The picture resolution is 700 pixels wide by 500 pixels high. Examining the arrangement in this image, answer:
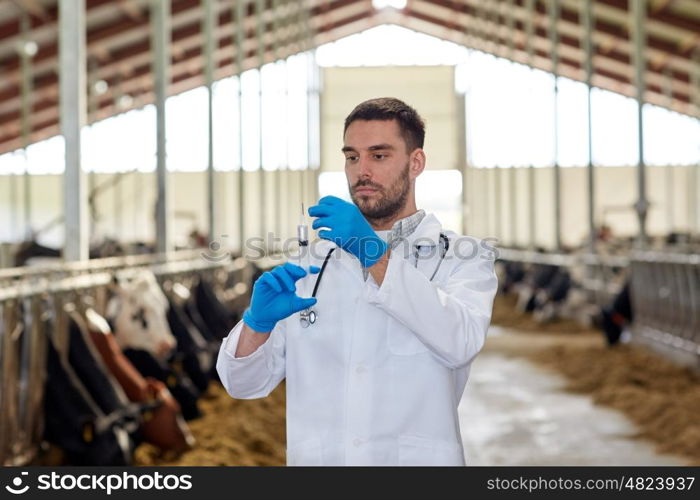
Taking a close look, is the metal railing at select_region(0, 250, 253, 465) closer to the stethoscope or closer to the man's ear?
the stethoscope

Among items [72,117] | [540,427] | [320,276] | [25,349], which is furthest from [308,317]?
[540,427]

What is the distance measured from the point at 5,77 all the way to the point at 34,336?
1629cm

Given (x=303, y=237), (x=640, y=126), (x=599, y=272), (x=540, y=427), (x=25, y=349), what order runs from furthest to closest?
1. (x=599, y=272)
2. (x=640, y=126)
3. (x=540, y=427)
4. (x=25, y=349)
5. (x=303, y=237)

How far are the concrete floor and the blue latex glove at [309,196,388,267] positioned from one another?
14.2 feet

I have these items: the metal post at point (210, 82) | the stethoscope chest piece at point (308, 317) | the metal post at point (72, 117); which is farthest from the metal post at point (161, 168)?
the stethoscope chest piece at point (308, 317)

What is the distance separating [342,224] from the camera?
5.01 ft

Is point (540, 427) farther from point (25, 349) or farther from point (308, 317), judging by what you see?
point (308, 317)

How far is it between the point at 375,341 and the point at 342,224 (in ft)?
0.88

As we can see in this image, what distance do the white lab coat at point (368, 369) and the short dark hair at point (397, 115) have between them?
0.76ft

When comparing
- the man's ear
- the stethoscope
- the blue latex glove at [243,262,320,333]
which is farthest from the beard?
the stethoscope

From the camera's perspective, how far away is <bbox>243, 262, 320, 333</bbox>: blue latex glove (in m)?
1.53

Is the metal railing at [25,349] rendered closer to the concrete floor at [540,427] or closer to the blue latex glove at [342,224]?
the concrete floor at [540,427]

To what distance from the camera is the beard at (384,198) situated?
150 centimetres

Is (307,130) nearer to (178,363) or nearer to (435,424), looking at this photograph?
(178,363)
